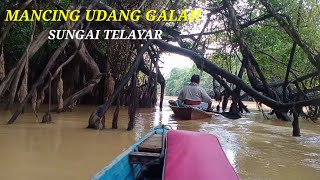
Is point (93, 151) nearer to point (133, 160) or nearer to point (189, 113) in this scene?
point (133, 160)

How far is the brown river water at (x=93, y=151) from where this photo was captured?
3.49 meters

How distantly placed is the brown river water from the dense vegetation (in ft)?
1.31

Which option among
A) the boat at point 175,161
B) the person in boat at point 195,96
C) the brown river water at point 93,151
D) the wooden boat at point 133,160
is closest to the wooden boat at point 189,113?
the person in boat at point 195,96

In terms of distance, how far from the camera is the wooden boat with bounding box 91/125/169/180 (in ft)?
7.69

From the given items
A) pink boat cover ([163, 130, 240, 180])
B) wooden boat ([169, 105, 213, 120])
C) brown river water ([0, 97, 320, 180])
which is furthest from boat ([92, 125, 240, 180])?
wooden boat ([169, 105, 213, 120])

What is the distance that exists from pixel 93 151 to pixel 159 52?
348 cm

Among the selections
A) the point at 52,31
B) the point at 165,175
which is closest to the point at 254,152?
the point at 165,175

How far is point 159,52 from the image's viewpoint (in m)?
7.34

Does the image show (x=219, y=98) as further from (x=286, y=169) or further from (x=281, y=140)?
(x=286, y=169)

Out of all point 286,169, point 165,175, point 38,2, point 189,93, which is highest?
point 38,2

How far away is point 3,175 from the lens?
319 centimetres

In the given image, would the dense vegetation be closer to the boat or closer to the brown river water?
the brown river water

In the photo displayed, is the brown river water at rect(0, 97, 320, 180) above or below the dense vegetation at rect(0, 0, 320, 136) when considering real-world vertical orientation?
below

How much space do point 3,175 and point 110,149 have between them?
1533 mm
